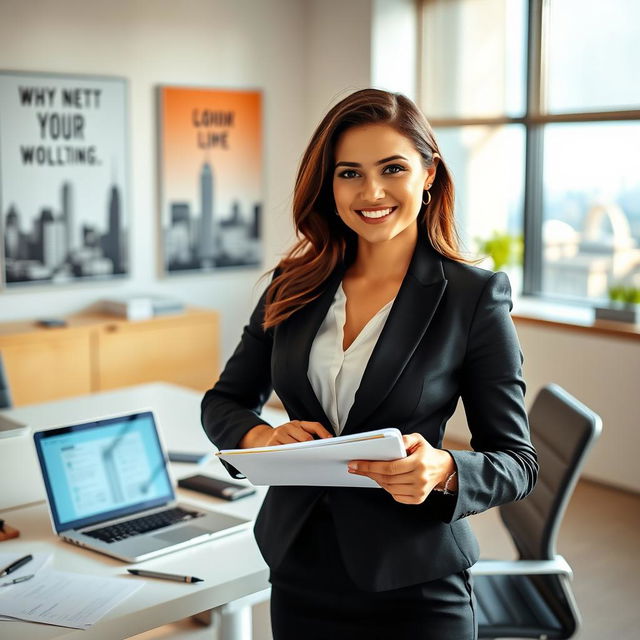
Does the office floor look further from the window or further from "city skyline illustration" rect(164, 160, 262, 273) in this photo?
"city skyline illustration" rect(164, 160, 262, 273)

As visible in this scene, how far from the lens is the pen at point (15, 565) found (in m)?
1.91

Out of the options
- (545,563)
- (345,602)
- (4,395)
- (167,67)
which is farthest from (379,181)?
(167,67)

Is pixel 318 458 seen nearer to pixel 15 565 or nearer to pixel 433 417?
pixel 433 417

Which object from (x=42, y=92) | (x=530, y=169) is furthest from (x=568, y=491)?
(x=42, y=92)

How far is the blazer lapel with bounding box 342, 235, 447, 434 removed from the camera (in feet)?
4.99

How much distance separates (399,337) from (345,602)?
457mm

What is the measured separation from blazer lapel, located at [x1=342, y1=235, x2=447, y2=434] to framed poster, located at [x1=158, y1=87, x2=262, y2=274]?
13.6 feet

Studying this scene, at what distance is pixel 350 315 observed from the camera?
66.4 inches

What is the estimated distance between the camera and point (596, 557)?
389cm

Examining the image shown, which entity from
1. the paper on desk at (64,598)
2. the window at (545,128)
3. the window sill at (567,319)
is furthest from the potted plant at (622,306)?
the paper on desk at (64,598)

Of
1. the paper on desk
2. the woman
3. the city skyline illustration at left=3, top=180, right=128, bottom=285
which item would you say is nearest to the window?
the city skyline illustration at left=3, top=180, right=128, bottom=285

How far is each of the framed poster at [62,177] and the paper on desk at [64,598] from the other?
3384 millimetres

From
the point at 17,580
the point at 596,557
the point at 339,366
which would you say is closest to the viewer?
the point at 339,366

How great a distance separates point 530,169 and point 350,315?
156 inches
